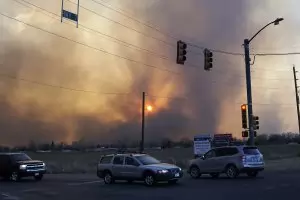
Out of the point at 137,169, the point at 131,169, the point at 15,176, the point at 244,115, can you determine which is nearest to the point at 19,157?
the point at 15,176

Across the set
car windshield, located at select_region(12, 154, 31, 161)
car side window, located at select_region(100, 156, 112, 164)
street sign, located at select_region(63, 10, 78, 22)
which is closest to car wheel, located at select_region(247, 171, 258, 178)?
car side window, located at select_region(100, 156, 112, 164)

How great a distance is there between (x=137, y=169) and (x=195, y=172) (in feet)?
19.5

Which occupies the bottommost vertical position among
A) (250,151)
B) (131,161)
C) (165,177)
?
(165,177)

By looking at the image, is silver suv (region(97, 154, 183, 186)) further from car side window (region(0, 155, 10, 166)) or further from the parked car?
car side window (region(0, 155, 10, 166))

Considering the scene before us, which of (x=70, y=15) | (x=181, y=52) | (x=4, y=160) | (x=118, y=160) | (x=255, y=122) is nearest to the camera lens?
(x=70, y=15)

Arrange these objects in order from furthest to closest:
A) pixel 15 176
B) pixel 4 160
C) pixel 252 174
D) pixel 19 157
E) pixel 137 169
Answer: pixel 19 157 < pixel 4 160 < pixel 15 176 < pixel 252 174 < pixel 137 169

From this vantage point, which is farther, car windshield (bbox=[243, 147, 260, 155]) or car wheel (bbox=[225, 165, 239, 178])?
car windshield (bbox=[243, 147, 260, 155])

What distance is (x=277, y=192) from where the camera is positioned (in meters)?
18.3

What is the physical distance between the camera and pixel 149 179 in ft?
78.3

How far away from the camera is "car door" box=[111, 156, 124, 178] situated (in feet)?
85.2

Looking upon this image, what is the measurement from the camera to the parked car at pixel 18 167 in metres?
31.1

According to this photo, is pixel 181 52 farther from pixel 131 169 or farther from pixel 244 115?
pixel 244 115

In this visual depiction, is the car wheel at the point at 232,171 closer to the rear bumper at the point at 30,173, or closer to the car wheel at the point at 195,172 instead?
the car wheel at the point at 195,172

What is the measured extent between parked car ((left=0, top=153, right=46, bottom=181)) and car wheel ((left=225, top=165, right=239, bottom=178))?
1238 centimetres
